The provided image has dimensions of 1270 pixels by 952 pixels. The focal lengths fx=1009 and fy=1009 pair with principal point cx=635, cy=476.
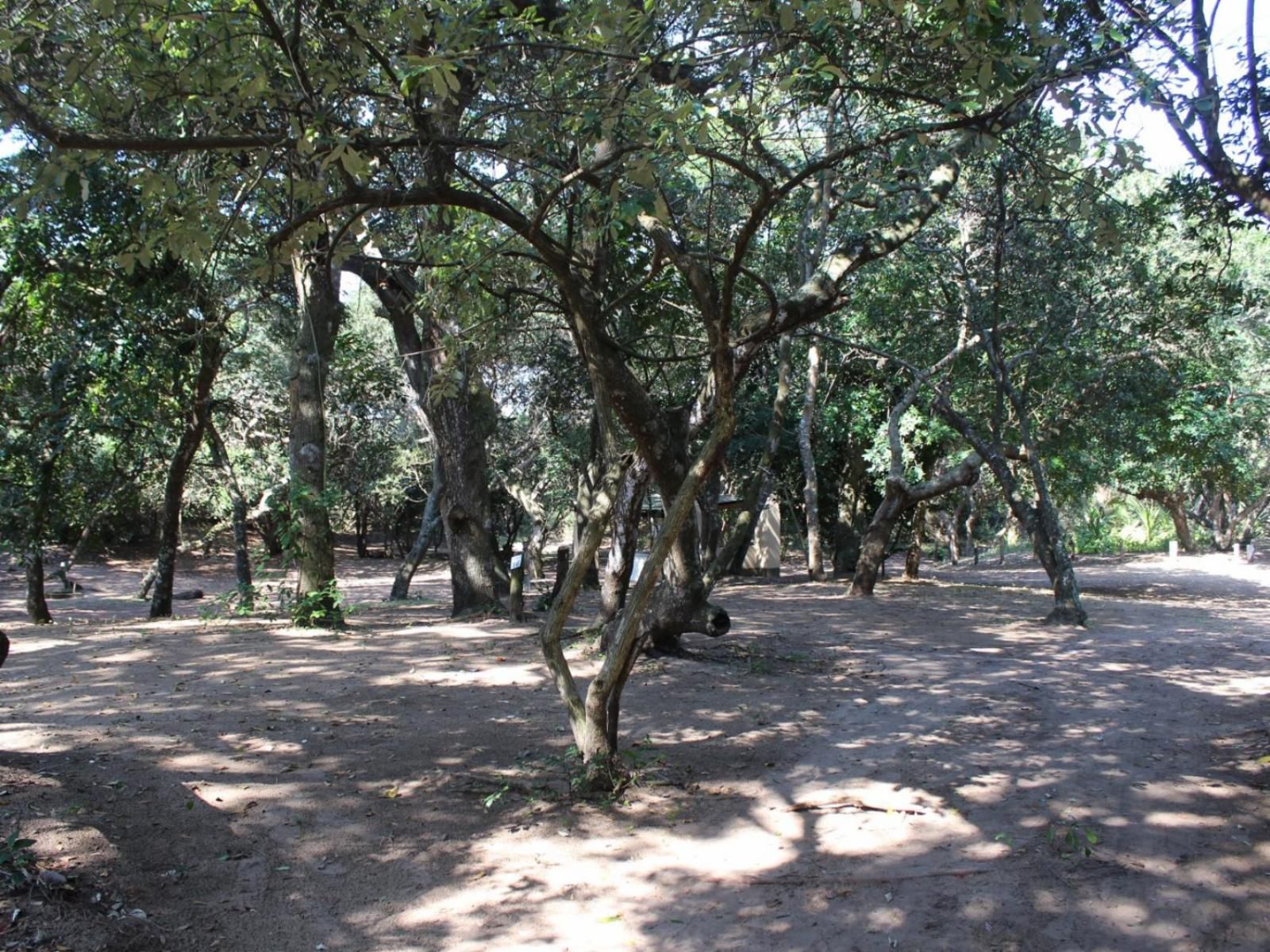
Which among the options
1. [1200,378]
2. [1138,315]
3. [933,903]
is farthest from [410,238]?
[1200,378]

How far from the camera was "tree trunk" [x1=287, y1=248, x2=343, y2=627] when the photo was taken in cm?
1072

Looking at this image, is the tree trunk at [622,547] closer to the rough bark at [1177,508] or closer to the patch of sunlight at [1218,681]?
the patch of sunlight at [1218,681]

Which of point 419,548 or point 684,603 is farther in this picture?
point 419,548

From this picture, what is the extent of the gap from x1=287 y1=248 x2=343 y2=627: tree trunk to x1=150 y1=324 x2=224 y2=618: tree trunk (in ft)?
4.79

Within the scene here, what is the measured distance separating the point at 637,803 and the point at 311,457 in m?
6.97

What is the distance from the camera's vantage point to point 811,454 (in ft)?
64.8

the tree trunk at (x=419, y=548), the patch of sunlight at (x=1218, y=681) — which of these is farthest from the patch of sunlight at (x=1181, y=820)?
the tree trunk at (x=419, y=548)

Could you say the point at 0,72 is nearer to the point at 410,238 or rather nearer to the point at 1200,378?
the point at 410,238

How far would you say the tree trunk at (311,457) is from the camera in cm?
1072

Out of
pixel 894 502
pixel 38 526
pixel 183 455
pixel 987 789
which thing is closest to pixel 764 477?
pixel 894 502

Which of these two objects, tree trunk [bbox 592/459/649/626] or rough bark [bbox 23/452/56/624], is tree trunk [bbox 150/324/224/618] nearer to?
rough bark [bbox 23/452/56/624]

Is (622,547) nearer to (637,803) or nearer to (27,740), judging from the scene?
(637,803)

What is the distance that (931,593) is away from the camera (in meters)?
18.5

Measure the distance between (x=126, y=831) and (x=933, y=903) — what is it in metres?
3.59
